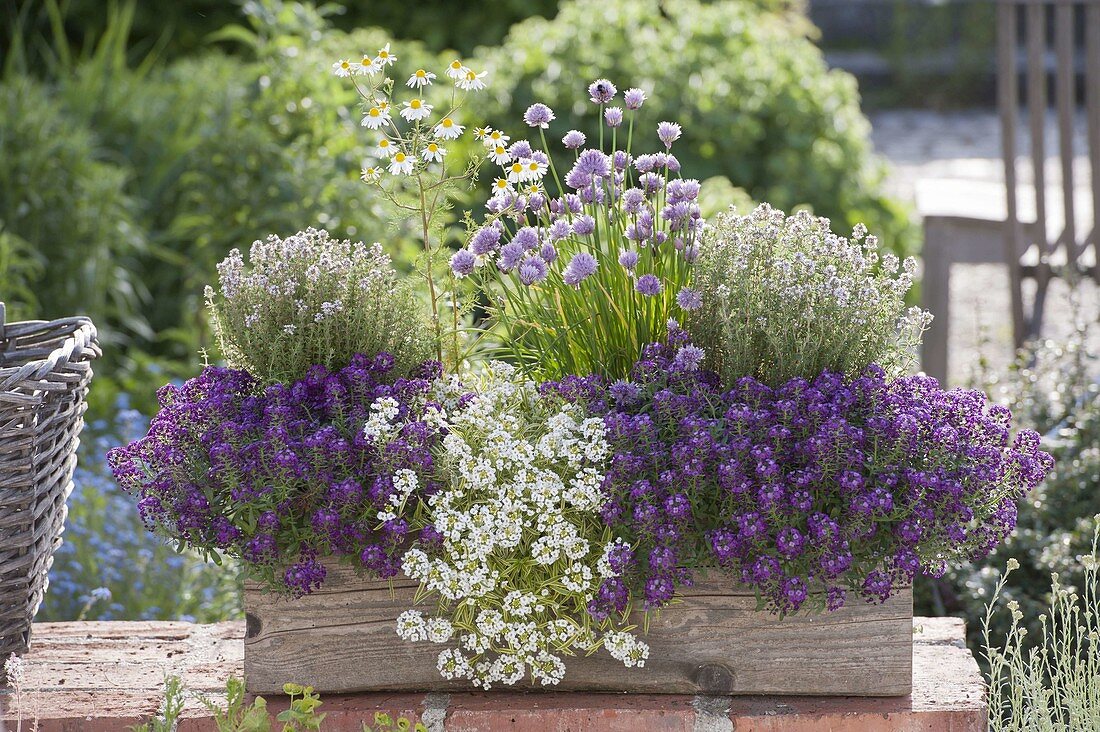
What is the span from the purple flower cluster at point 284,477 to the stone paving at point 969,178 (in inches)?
67.1

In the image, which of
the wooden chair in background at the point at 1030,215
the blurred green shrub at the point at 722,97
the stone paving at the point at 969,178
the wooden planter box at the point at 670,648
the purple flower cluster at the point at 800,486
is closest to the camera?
the purple flower cluster at the point at 800,486

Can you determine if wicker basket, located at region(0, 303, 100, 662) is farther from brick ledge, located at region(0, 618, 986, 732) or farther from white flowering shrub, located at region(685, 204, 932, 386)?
white flowering shrub, located at region(685, 204, 932, 386)

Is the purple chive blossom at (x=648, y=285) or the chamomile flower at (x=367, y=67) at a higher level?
the chamomile flower at (x=367, y=67)

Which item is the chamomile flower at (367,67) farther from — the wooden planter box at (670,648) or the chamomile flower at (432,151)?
the wooden planter box at (670,648)

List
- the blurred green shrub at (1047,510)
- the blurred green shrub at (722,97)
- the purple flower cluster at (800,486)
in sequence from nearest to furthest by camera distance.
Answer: the purple flower cluster at (800,486), the blurred green shrub at (1047,510), the blurred green shrub at (722,97)

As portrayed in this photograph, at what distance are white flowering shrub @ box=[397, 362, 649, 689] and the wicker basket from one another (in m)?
0.56

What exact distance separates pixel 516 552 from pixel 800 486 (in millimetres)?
395

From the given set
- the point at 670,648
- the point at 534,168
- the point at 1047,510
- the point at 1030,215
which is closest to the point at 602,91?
the point at 534,168

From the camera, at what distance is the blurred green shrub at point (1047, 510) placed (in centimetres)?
250

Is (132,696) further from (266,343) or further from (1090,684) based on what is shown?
(1090,684)

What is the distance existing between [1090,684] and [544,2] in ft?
18.7

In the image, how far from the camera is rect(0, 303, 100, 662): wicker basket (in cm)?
181

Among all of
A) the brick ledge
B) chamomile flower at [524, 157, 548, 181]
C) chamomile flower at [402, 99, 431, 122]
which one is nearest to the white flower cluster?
chamomile flower at [402, 99, 431, 122]

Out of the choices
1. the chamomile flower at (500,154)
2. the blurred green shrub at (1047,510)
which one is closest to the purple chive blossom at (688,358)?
the chamomile flower at (500,154)
